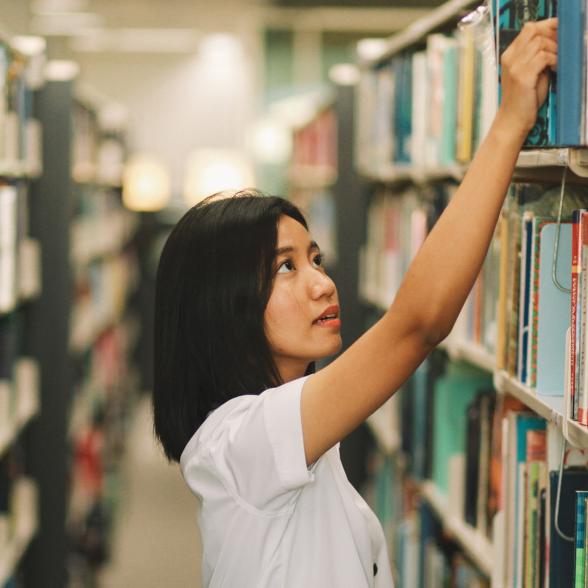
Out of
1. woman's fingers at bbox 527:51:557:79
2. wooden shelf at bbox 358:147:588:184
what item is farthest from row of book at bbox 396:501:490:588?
woman's fingers at bbox 527:51:557:79

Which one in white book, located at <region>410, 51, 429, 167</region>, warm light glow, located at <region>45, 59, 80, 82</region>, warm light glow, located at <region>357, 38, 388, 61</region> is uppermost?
warm light glow, located at <region>357, 38, 388, 61</region>

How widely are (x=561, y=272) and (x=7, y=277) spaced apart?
186 cm

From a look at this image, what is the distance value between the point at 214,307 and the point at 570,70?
57cm

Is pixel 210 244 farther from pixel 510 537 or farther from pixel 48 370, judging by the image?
pixel 48 370

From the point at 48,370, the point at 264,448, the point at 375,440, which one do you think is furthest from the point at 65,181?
the point at 264,448

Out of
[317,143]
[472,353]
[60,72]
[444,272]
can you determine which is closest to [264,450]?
[444,272]

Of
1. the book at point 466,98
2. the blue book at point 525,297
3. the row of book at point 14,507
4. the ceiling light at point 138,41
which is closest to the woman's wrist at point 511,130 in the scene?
the blue book at point 525,297

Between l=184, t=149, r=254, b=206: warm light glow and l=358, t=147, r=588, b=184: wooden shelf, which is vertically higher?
l=184, t=149, r=254, b=206: warm light glow

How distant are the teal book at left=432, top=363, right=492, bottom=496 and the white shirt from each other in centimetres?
121

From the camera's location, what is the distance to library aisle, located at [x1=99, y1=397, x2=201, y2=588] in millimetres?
4125

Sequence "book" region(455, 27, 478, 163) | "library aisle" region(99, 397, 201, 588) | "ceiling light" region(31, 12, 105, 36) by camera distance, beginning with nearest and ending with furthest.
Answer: "book" region(455, 27, 478, 163) → "library aisle" region(99, 397, 201, 588) → "ceiling light" region(31, 12, 105, 36)

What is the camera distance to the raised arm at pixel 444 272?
42.9 inches

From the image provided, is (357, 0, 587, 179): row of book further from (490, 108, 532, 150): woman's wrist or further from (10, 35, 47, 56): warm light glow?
(10, 35, 47, 56): warm light glow

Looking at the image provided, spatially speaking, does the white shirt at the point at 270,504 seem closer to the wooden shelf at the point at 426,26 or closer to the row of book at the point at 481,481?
the row of book at the point at 481,481
